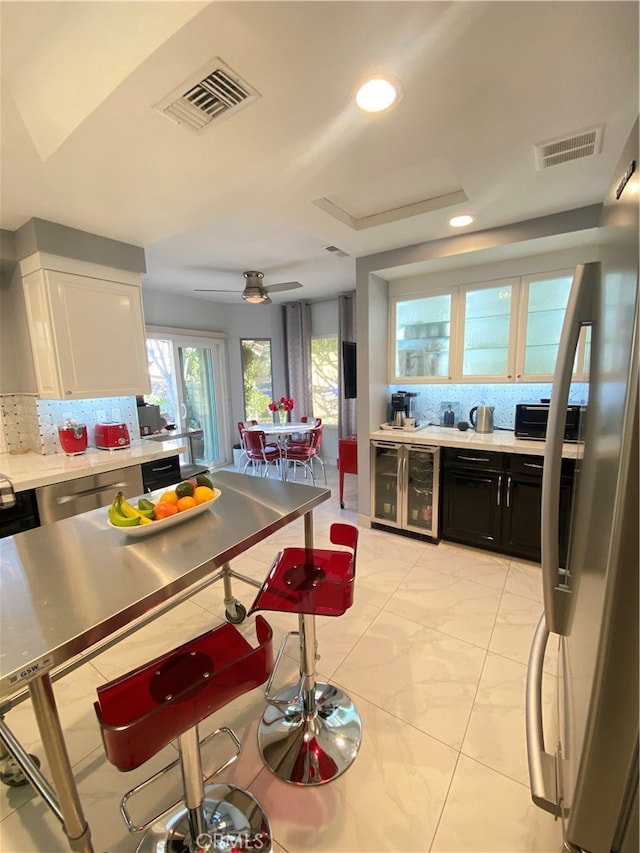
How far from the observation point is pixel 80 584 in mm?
1010

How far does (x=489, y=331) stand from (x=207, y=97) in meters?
2.68

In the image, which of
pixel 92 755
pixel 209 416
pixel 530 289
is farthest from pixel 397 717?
pixel 209 416

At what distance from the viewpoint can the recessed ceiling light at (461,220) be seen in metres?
2.45

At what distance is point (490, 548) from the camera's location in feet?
9.79

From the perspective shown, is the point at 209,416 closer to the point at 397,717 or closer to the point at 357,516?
the point at 357,516

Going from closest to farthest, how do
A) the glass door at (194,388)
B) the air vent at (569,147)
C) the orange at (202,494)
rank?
the orange at (202,494) → the air vent at (569,147) → the glass door at (194,388)

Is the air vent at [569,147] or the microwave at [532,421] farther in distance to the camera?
the microwave at [532,421]

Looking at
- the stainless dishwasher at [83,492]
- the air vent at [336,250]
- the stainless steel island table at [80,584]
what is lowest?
the stainless dishwasher at [83,492]

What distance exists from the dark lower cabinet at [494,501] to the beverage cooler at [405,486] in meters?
0.12

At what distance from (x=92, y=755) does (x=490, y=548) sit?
2870 mm

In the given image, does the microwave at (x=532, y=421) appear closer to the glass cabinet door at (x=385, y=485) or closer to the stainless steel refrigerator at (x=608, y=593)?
the glass cabinet door at (x=385, y=485)

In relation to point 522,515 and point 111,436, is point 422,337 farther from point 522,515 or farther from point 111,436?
point 111,436

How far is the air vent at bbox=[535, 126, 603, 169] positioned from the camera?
162 cm

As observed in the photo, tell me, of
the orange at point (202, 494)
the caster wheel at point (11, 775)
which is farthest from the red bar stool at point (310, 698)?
the caster wheel at point (11, 775)
